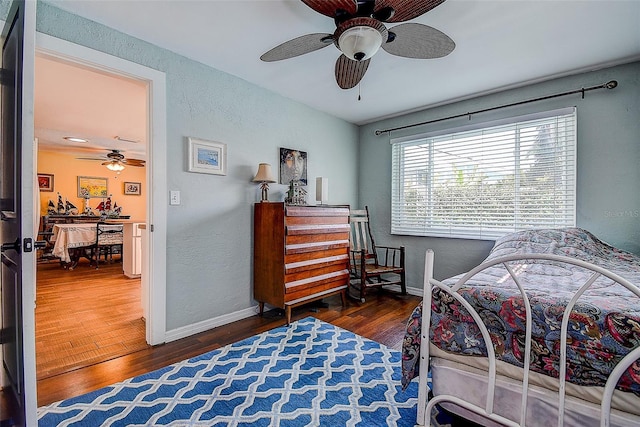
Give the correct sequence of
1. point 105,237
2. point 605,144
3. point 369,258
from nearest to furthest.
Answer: point 605,144 < point 369,258 < point 105,237

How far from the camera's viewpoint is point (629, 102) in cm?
250

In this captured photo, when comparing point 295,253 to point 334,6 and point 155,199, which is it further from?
point 334,6

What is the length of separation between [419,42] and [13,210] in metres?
2.12

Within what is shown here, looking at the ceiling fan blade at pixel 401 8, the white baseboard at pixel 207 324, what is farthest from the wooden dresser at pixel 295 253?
the ceiling fan blade at pixel 401 8

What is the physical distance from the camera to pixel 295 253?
2.73 m

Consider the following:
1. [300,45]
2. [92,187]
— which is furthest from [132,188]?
[300,45]

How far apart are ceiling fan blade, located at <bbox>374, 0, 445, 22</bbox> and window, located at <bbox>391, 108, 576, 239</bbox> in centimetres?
211

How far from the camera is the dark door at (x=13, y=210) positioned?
1.25 m

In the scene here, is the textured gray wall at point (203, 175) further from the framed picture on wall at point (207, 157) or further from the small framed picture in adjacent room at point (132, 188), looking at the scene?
the small framed picture in adjacent room at point (132, 188)

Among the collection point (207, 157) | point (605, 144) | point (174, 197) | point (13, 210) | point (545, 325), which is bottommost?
point (545, 325)

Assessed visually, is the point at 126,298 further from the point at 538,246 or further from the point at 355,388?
the point at 538,246

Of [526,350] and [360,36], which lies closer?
[526,350]

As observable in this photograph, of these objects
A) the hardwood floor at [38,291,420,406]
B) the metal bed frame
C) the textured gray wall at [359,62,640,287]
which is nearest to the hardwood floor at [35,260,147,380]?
the hardwood floor at [38,291,420,406]

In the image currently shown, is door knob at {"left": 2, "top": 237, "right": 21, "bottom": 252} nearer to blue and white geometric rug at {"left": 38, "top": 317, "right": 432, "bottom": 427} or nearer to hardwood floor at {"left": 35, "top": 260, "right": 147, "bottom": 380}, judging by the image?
blue and white geometric rug at {"left": 38, "top": 317, "right": 432, "bottom": 427}
